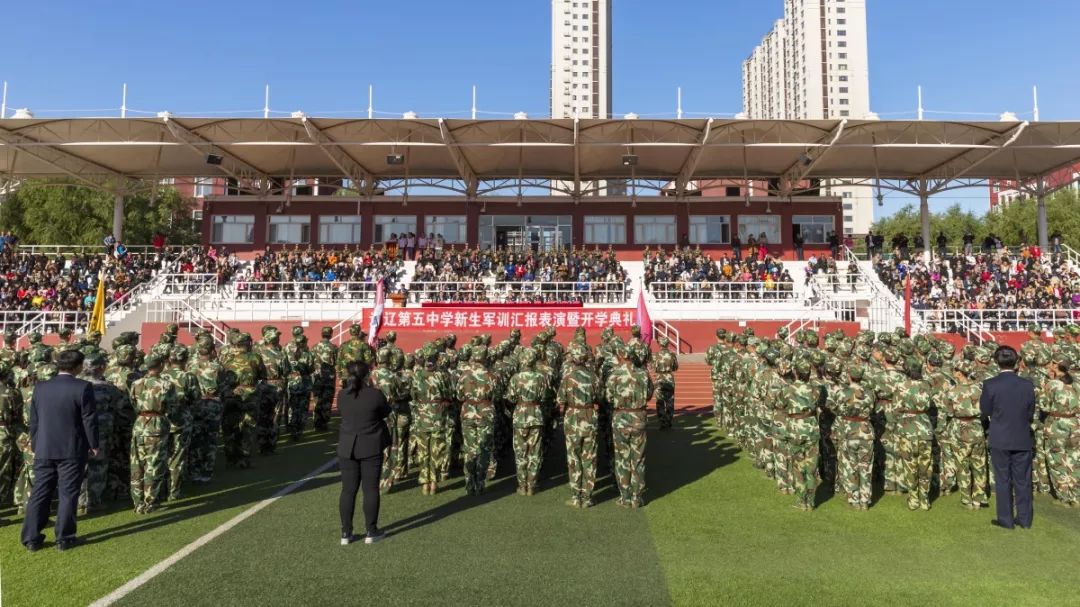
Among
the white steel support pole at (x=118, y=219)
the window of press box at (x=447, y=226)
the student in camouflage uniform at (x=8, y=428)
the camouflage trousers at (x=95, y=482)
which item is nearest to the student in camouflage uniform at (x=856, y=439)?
the camouflage trousers at (x=95, y=482)

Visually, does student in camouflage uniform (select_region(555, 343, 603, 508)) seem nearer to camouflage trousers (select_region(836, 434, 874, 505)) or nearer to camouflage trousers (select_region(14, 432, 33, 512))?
camouflage trousers (select_region(836, 434, 874, 505))

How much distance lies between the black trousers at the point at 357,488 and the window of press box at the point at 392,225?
24.1 metres

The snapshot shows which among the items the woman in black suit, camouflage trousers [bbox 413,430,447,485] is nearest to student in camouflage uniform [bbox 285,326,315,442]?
camouflage trousers [bbox 413,430,447,485]

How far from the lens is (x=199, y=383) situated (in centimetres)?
704

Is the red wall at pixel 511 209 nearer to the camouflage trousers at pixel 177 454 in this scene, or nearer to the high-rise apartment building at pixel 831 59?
the camouflage trousers at pixel 177 454

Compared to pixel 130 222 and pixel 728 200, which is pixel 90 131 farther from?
pixel 728 200

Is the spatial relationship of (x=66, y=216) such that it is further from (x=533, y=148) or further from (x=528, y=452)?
(x=528, y=452)

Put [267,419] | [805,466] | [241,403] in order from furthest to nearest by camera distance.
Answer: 1. [267,419]
2. [241,403]
3. [805,466]

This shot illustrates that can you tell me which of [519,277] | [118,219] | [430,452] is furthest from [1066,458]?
[118,219]

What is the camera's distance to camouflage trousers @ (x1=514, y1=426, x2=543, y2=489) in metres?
6.64

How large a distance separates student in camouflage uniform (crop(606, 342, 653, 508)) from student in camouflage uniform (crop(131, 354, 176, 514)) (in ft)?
14.8

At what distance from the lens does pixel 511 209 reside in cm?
2841

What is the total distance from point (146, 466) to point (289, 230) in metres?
24.1

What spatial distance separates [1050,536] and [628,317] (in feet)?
42.7
